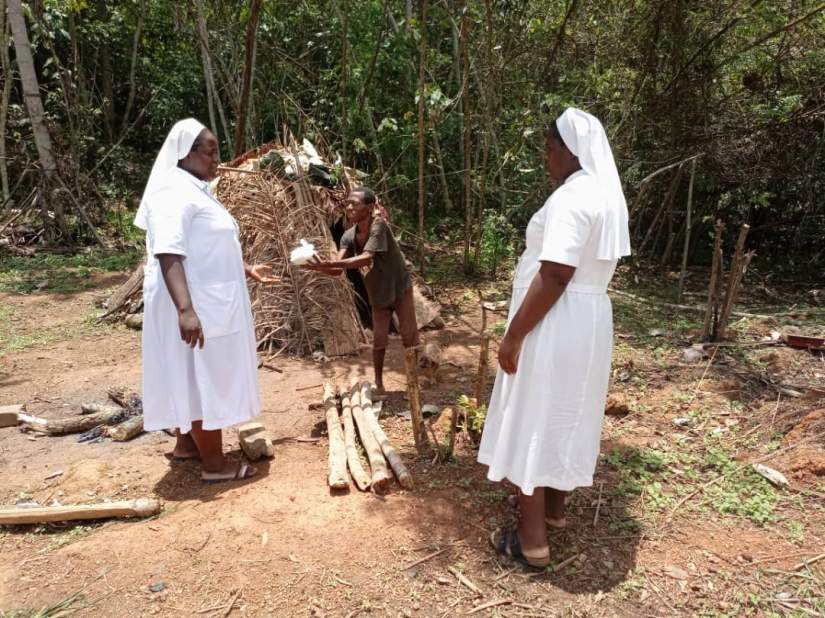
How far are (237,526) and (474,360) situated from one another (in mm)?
3238

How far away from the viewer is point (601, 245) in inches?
83.4

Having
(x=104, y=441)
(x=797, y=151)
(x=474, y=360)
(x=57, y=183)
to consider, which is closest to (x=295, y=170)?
(x=474, y=360)

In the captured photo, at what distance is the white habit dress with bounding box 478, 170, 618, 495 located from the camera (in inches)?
81.9

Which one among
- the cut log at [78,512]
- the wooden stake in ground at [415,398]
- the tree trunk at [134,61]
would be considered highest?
the tree trunk at [134,61]

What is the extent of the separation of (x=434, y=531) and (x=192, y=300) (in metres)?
1.64

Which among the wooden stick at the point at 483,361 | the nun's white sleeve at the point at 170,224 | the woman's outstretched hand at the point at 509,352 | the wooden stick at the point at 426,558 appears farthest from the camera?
the wooden stick at the point at 483,361

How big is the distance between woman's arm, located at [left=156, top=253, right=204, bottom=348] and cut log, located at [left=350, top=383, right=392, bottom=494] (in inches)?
46.8

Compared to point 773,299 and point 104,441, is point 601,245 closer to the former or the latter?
point 104,441

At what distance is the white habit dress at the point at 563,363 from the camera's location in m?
2.08

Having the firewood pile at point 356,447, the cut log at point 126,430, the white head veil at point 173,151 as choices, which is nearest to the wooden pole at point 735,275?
the firewood pile at point 356,447

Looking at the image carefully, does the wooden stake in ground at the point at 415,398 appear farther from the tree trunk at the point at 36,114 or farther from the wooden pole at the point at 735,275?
the tree trunk at the point at 36,114

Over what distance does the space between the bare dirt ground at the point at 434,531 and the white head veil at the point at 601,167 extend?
4.70ft

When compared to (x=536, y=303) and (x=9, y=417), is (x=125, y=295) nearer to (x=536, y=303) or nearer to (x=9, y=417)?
(x=9, y=417)

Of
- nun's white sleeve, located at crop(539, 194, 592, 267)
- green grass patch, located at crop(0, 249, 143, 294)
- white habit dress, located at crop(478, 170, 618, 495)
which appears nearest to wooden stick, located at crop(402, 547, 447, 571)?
white habit dress, located at crop(478, 170, 618, 495)
